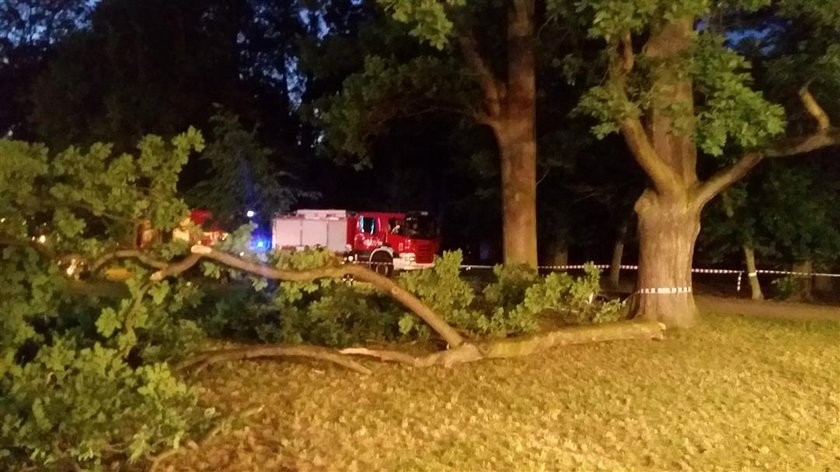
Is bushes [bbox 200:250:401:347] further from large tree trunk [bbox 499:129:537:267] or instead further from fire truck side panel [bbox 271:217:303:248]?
fire truck side panel [bbox 271:217:303:248]

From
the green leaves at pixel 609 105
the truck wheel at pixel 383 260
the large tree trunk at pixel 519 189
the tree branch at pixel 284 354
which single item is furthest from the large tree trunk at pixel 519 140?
the truck wheel at pixel 383 260

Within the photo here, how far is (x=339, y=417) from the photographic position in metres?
9.09

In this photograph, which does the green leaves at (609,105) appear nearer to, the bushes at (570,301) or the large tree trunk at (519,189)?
the bushes at (570,301)

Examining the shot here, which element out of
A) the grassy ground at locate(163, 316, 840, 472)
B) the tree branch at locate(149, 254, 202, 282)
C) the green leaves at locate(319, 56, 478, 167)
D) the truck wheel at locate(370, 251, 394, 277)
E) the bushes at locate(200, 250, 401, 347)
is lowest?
the grassy ground at locate(163, 316, 840, 472)

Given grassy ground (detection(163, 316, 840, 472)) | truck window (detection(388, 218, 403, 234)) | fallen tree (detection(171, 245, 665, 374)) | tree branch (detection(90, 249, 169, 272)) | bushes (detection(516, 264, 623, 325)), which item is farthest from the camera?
truck window (detection(388, 218, 403, 234))

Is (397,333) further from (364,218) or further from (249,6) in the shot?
(249,6)

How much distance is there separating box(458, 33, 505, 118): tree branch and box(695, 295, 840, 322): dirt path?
6070mm

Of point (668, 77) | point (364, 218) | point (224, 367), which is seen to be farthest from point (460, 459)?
point (364, 218)

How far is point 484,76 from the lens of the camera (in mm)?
16484

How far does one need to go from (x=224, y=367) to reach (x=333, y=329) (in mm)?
1576

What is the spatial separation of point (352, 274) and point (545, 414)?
2.72 meters

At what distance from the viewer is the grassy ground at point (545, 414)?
7.88 metres

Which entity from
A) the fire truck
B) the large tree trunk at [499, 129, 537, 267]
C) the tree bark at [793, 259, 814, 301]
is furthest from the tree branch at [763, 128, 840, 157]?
the fire truck

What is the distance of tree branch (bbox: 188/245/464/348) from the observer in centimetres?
1002
